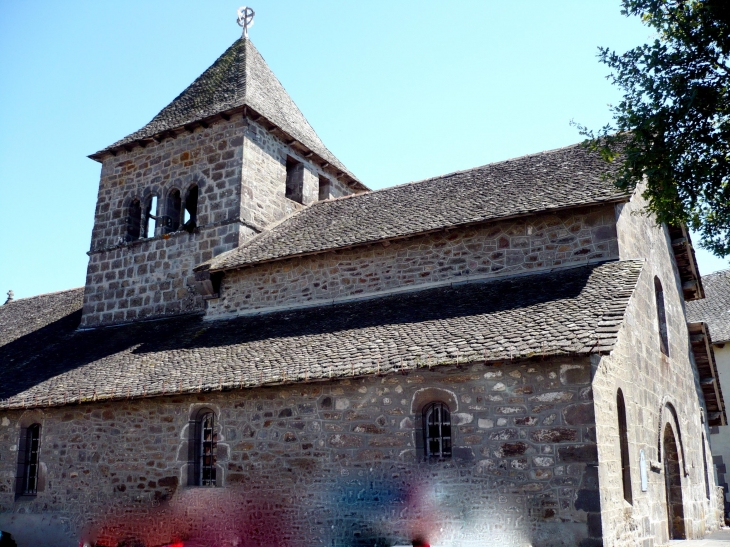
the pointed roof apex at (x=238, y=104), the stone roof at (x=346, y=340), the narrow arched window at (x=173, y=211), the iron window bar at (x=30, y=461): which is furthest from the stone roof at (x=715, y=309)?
the iron window bar at (x=30, y=461)

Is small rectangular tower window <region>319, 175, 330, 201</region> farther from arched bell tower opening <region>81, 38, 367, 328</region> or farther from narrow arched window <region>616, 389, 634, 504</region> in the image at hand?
narrow arched window <region>616, 389, 634, 504</region>

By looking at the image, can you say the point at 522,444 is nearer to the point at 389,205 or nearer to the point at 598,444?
the point at 598,444

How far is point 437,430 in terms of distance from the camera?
1007 centimetres

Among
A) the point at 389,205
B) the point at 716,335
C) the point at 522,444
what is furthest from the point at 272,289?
the point at 716,335

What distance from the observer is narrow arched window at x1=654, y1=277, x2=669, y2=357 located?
1348 centimetres

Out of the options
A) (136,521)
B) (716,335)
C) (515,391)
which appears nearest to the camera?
(515,391)

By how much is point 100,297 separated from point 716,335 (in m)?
19.0

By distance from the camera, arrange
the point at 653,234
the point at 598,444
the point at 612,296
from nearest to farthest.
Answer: the point at 598,444, the point at 612,296, the point at 653,234

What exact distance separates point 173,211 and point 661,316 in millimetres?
12082

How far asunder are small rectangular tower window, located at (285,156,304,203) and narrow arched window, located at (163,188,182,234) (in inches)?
114

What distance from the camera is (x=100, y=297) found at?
59.7 ft

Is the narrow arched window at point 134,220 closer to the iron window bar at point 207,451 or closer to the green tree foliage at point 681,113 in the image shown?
the iron window bar at point 207,451

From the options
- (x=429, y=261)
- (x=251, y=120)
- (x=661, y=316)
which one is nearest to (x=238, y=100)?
(x=251, y=120)

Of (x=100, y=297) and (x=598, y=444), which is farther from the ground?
(x=100, y=297)
